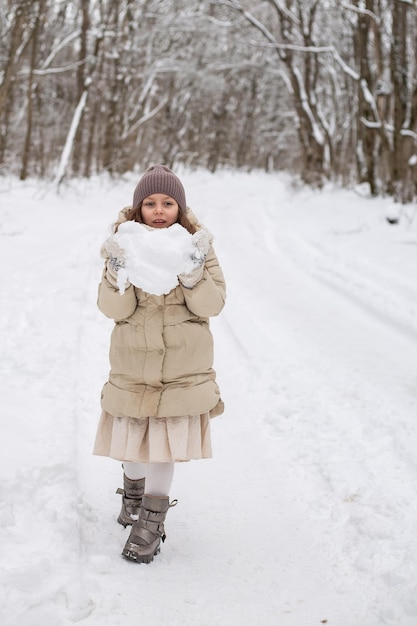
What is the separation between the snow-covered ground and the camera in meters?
2.20

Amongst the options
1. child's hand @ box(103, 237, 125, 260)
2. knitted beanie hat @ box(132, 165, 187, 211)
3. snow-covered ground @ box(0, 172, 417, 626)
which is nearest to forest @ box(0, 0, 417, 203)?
snow-covered ground @ box(0, 172, 417, 626)

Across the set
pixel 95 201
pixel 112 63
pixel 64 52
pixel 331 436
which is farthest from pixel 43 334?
pixel 64 52

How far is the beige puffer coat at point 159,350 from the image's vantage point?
7.84ft

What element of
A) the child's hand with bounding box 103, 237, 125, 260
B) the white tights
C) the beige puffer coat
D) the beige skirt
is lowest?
the white tights

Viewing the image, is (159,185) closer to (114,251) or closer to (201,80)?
(114,251)

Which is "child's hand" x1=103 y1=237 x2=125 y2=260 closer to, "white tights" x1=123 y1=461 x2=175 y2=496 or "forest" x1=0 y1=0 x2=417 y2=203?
"white tights" x1=123 y1=461 x2=175 y2=496

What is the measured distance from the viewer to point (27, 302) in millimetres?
5660

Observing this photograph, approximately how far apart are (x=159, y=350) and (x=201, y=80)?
24.6 m

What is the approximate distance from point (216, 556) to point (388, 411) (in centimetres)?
185

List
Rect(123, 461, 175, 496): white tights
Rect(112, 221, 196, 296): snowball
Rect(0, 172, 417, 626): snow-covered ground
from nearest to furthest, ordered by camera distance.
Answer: Rect(0, 172, 417, 626): snow-covered ground → Rect(112, 221, 196, 296): snowball → Rect(123, 461, 175, 496): white tights

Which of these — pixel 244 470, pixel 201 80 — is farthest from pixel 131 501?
pixel 201 80

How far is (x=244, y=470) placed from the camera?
3307mm

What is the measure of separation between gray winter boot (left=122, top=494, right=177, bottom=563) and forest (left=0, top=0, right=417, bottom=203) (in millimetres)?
9750

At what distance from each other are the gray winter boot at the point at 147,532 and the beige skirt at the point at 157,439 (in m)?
0.18
